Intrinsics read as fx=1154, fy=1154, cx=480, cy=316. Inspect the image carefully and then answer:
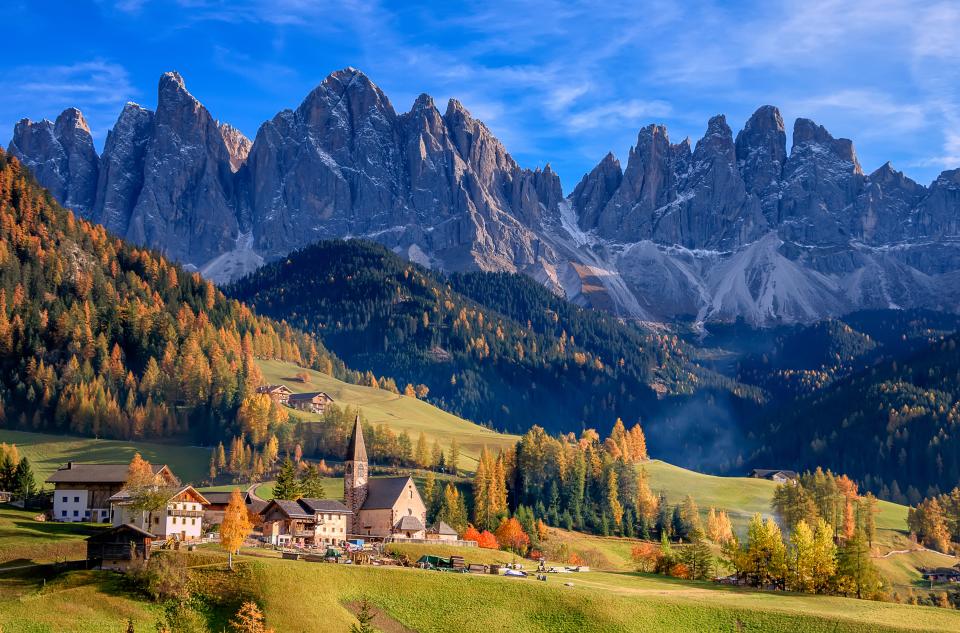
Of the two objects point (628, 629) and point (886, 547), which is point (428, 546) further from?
point (886, 547)

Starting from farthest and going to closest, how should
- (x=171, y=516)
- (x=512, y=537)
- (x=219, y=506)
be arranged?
1. (x=512, y=537)
2. (x=219, y=506)
3. (x=171, y=516)

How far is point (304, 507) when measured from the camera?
432 feet

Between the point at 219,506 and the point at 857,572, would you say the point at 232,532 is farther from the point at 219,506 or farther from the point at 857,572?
the point at 857,572

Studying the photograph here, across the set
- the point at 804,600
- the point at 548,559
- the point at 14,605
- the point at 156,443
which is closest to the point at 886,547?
the point at 548,559

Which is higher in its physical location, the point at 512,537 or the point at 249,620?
the point at 512,537

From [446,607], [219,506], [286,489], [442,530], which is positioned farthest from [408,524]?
[446,607]

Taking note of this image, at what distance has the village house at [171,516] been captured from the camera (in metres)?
111

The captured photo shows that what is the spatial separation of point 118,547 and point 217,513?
31.9 metres

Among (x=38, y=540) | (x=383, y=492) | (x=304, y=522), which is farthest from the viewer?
(x=383, y=492)

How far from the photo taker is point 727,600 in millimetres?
106625

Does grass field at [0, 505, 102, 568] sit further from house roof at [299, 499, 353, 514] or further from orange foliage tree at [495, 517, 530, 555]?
orange foliage tree at [495, 517, 530, 555]

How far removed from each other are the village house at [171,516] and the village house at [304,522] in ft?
28.5

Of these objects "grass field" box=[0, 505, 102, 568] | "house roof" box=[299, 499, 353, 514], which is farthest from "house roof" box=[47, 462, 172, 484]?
"house roof" box=[299, 499, 353, 514]

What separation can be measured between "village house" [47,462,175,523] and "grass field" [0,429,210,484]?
46.2 m
